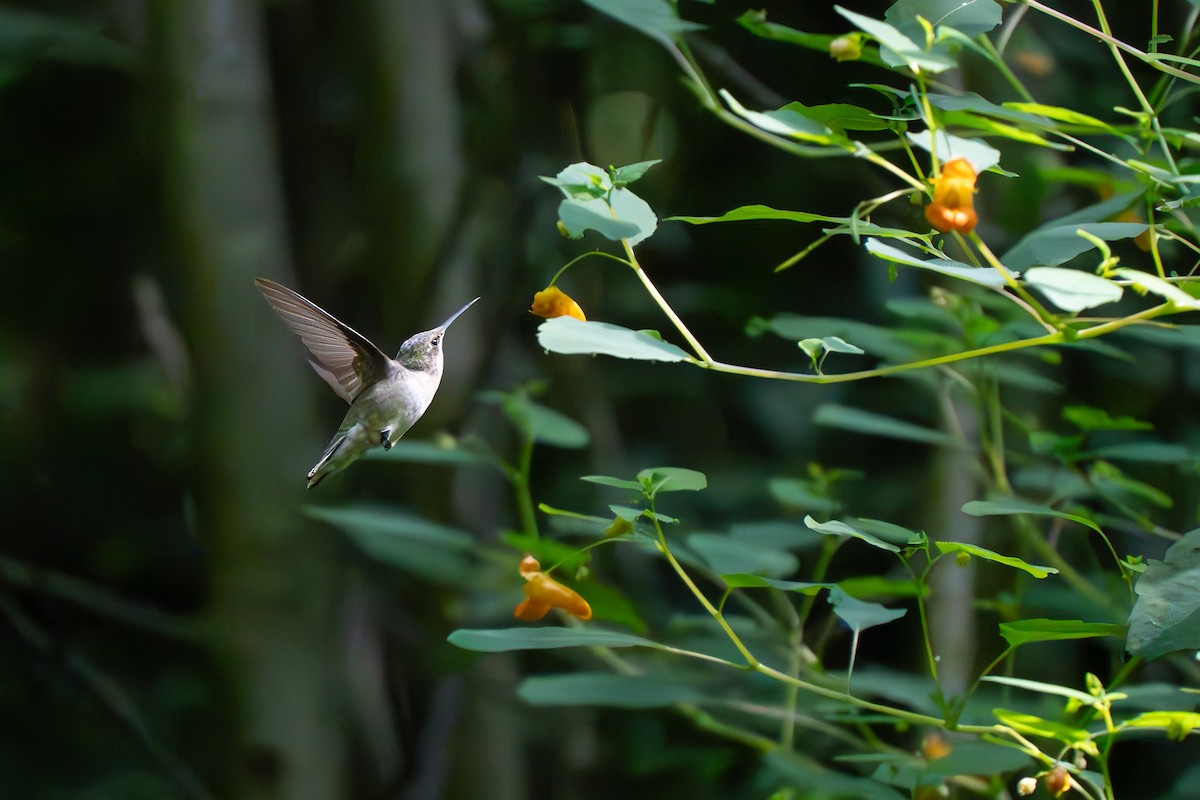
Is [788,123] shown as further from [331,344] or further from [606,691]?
[606,691]

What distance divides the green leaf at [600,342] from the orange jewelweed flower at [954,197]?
102 mm

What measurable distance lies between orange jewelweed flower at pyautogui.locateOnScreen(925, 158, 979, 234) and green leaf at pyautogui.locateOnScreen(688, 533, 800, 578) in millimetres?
→ 366

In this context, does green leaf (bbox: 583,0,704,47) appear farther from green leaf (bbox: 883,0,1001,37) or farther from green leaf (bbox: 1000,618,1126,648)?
green leaf (bbox: 1000,618,1126,648)

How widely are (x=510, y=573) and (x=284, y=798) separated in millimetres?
325

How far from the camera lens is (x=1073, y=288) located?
0.99 feet

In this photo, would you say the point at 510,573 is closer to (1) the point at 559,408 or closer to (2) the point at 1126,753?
(1) the point at 559,408

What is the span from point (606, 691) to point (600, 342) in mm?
501

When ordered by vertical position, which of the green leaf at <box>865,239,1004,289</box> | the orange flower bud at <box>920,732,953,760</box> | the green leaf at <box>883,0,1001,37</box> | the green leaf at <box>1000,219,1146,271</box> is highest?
the green leaf at <box>883,0,1001,37</box>

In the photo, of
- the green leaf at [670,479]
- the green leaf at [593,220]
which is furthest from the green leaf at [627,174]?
the green leaf at [670,479]

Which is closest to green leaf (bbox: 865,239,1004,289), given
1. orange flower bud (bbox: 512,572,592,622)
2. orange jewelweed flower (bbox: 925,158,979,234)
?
orange jewelweed flower (bbox: 925,158,979,234)

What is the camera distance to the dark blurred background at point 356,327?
105cm

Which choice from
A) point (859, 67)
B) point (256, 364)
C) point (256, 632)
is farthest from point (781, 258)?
point (256, 632)

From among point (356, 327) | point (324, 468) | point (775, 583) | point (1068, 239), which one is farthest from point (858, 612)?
point (356, 327)

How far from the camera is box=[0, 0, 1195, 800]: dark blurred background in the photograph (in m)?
1.05
